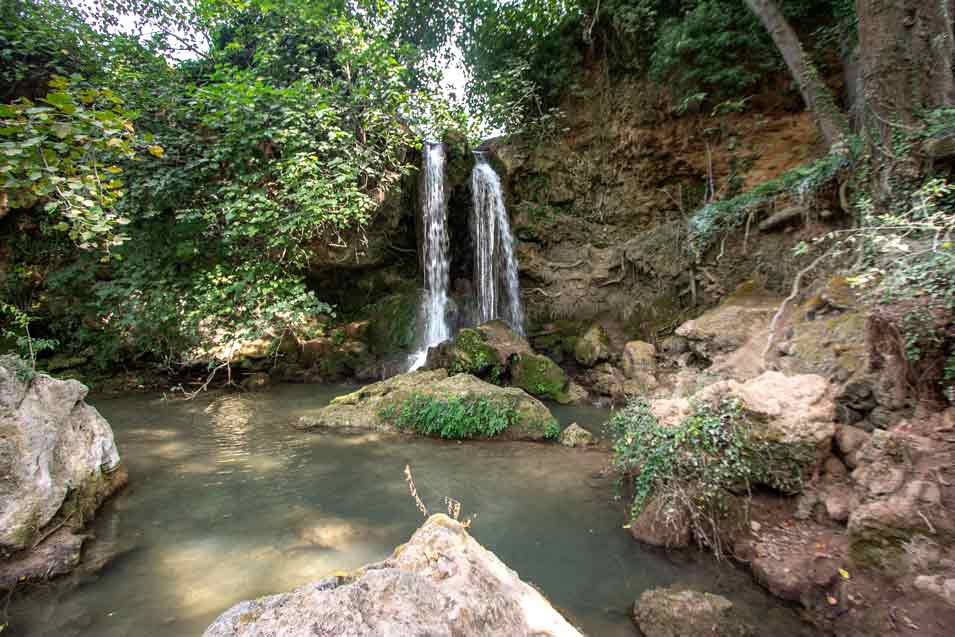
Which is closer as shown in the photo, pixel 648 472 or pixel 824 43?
pixel 648 472

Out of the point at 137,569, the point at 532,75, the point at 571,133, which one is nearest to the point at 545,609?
the point at 137,569

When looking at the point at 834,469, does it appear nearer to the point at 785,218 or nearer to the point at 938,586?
the point at 938,586

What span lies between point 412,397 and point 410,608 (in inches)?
218

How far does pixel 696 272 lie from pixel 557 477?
6430 millimetres

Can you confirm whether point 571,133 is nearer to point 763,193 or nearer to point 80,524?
point 763,193

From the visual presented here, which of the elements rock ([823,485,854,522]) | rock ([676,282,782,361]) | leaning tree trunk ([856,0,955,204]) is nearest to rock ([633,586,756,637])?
rock ([823,485,854,522])

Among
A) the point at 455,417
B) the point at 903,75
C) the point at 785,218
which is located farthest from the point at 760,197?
the point at 455,417

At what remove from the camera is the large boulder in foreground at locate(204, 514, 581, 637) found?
3.93ft

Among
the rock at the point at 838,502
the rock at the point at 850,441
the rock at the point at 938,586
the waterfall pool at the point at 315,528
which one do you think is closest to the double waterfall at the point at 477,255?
the waterfall pool at the point at 315,528

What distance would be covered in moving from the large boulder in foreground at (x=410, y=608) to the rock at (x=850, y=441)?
3229 mm

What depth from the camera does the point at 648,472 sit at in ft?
11.8

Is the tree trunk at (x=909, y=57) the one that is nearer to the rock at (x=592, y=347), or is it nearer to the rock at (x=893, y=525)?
the rock at (x=893, y=525)

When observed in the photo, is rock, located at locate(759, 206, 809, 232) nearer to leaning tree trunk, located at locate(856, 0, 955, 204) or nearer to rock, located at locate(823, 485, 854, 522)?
leaning tree trunk, located at locate(856, 0, 955, 204)

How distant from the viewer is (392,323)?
1194 cm
